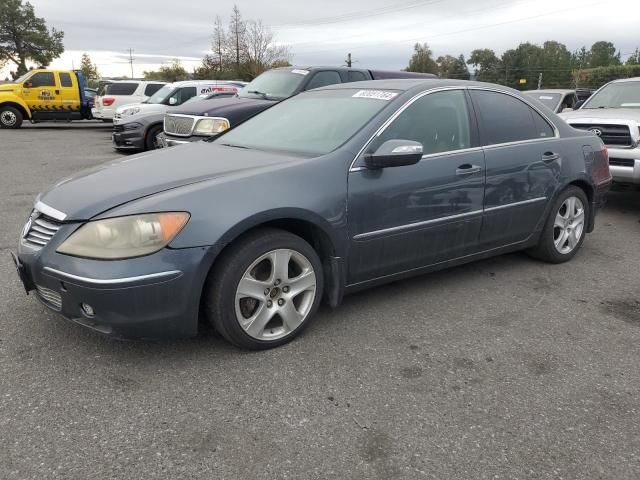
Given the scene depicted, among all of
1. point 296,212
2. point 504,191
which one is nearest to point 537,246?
point 504,191

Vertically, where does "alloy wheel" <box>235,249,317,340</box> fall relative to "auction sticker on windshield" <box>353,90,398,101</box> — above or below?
below

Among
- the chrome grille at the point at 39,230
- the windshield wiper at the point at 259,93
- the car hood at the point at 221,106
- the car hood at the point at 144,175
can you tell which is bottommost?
the chrome grille at the point at 39,230

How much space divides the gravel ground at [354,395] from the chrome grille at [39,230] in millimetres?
598

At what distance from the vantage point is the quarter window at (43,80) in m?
18.9

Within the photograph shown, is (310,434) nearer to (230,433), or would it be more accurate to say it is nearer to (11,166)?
(230,433)

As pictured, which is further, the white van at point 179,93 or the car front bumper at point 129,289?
the white van at point 179,93

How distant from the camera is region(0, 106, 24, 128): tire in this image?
750 inches

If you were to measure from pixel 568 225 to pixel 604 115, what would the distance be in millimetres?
3277

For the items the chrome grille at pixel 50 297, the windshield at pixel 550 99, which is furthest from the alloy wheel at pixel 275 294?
the windshield at pixel 550 99

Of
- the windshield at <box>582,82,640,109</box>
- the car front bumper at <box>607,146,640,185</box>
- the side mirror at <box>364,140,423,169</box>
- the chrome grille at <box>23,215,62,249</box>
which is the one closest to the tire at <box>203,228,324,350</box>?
the side mirror at <box>364,140,423,169</box>

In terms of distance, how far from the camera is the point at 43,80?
19.2 meters

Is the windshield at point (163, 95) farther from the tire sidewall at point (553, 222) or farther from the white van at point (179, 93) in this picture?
the tire sidewall at point (553, 222)

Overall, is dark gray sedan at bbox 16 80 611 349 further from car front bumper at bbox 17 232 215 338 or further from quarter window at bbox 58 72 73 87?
quarter window at bbox 58 72 73 87

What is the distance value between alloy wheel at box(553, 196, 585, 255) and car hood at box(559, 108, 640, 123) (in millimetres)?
2698
